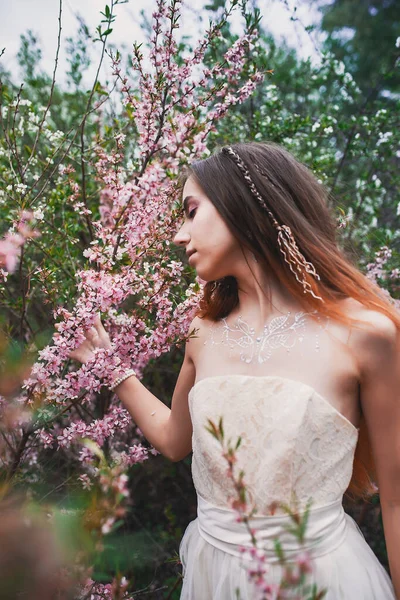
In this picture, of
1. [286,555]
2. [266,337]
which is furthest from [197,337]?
[286,555]

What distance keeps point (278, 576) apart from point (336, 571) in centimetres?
16

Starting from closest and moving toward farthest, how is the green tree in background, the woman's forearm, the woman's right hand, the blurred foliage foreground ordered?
the blurred foliage foreground
the woman's right hand
the woman's forearm
the green tree in background

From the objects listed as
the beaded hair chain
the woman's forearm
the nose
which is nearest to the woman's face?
the nose

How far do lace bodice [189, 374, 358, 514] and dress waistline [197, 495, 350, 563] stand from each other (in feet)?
0.09

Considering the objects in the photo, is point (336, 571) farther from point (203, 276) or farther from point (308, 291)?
point (203, 276)

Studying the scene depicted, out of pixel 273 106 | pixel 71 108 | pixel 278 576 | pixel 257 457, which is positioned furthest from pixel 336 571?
pixel 71 108

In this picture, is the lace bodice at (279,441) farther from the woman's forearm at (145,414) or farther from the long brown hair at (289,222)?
the woman's forearm at (145,414)

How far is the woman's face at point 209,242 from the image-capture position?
1.40 m

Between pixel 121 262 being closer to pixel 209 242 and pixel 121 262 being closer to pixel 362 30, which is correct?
pixel 209 242

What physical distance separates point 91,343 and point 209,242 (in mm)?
505

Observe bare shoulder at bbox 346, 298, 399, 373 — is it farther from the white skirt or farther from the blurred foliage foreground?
the blurred foliage foreground

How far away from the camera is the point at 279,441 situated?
1196 millimetres

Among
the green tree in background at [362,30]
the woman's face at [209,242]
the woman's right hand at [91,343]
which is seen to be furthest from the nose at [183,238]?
the green tree in background at [362,30]

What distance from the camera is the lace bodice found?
119cm
